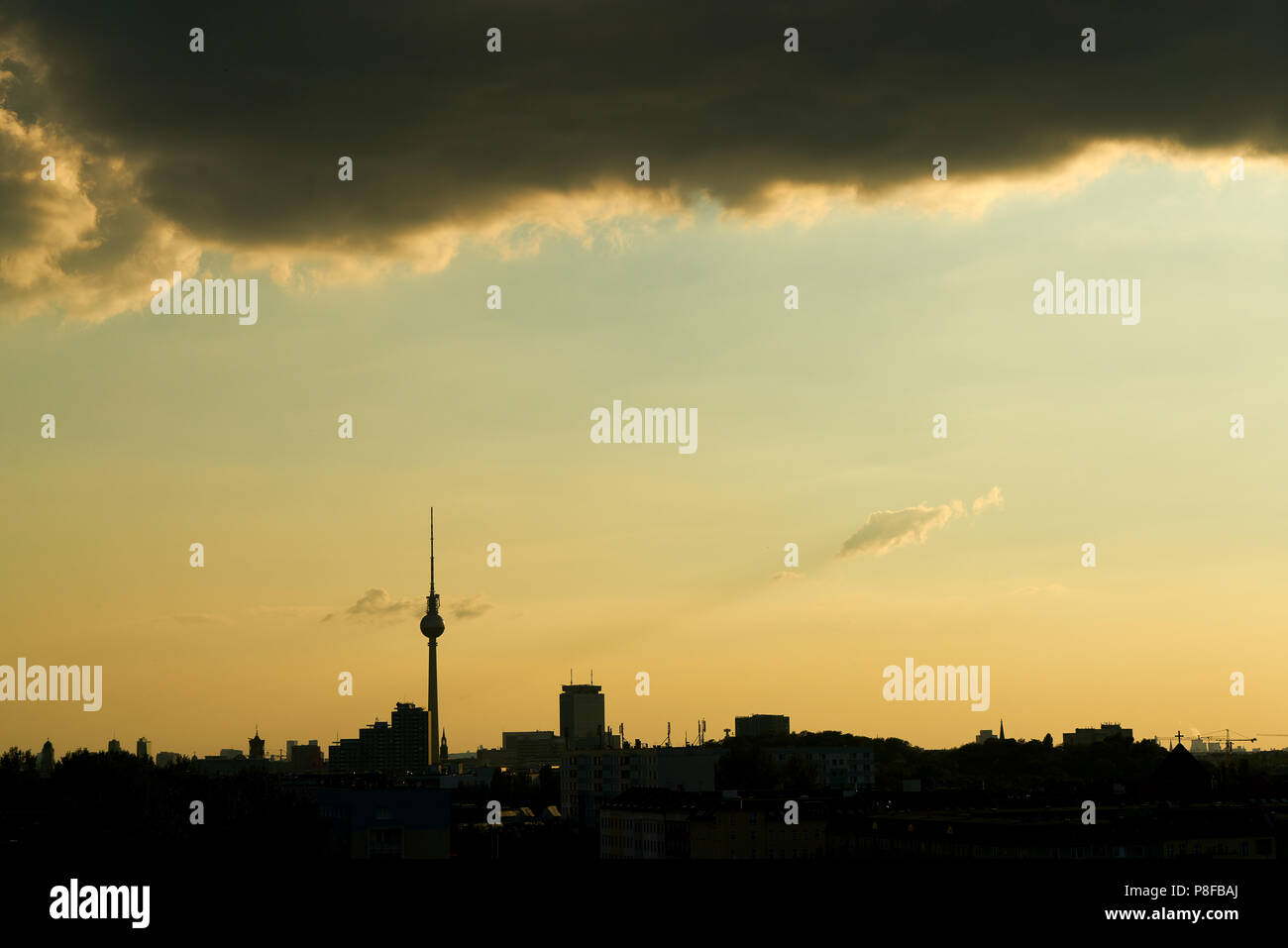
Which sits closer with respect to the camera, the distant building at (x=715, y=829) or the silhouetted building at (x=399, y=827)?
the silhouetted building at (x=399, y=827)

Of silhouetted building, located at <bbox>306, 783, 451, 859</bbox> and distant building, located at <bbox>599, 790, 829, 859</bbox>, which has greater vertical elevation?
silhouetted building, located at <bbox>306, 783, 451, 859</bbox>

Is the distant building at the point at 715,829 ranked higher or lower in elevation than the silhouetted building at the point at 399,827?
lower

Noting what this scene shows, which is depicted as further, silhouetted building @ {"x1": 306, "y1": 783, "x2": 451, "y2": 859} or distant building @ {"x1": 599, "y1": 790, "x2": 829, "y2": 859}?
distant building @ {"x1": 599, "y1": 790, "x2": 829, "y2": 859}

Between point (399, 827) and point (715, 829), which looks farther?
point (715, 829)

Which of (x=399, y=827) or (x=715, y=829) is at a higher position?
(x=399, y=827)
